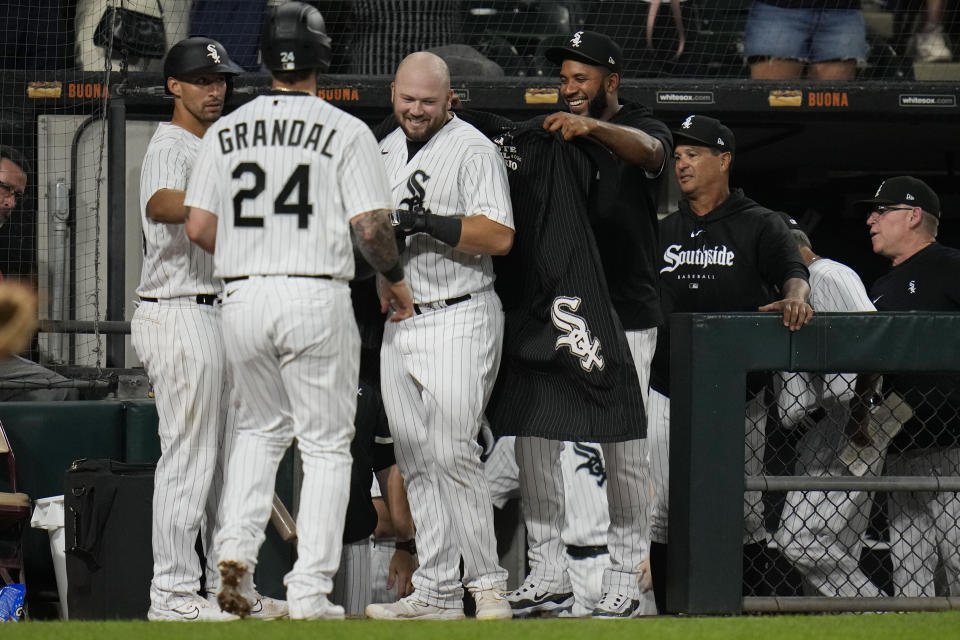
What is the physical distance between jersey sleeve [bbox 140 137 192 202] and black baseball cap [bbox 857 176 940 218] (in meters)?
2.76

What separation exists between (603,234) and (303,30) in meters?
1.28

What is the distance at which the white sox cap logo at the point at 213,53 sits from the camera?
417 cm

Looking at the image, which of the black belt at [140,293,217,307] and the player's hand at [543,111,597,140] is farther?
the black belt at [140,293,217,307]

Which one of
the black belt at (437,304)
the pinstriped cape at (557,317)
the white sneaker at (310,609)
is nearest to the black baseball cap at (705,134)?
the pinstriped cape at (557,317)

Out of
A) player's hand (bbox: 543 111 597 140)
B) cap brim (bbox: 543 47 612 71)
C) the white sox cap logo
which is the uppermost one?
cap brim (bbox: 543 47 612 71)

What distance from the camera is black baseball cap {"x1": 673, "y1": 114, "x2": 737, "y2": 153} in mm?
4938

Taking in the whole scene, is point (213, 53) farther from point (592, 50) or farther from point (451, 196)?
point (592, 50)

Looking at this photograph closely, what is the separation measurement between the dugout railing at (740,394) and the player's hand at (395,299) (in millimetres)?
910

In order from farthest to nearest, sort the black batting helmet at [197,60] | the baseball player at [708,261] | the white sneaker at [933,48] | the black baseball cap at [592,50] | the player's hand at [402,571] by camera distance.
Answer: the white sneaker at [933,48]
the baseball player at [708,261]
the player's hand at [402,571]
the black baseball cap at [592,50]
the black batting helmet at [197,60]

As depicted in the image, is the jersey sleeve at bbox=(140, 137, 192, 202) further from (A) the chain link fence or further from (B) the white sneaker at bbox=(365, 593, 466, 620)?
(A) the chain link fence

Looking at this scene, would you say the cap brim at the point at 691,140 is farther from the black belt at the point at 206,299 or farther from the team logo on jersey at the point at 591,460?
the black belt at the point at 206,299

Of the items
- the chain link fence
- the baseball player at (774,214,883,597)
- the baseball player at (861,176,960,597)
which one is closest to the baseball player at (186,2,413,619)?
the chain link fence

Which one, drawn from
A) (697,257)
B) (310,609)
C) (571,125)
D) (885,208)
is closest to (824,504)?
(697,257)

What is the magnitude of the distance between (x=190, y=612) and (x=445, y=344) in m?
1.11
